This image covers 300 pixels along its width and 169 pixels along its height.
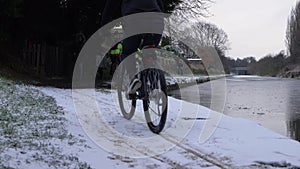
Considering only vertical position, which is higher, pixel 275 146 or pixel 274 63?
pixel 274 63

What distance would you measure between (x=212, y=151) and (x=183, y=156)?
1.08 feet

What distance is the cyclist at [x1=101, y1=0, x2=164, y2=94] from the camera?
424 cm

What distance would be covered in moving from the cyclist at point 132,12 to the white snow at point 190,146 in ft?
2.26

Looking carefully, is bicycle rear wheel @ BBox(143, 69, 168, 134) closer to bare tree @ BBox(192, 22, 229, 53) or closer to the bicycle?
the bicycle

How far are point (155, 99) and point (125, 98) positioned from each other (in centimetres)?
115

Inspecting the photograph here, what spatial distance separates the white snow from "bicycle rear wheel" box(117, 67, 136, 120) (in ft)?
0.36

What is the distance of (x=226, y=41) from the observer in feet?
319

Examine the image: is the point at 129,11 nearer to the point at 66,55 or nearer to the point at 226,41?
Answer: the point at 66,55

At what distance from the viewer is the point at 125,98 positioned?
17.4ft

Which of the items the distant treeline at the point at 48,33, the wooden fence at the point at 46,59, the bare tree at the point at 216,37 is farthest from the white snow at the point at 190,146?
the bare tree at the point at 216,37

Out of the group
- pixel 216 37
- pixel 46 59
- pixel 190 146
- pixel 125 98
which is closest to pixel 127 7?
pixel 125 98

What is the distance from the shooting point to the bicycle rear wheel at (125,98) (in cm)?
501

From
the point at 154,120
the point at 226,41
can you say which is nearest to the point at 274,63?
the point at 226,41

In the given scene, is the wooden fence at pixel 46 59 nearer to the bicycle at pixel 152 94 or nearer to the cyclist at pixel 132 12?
the cyclist at pixel 132 12
